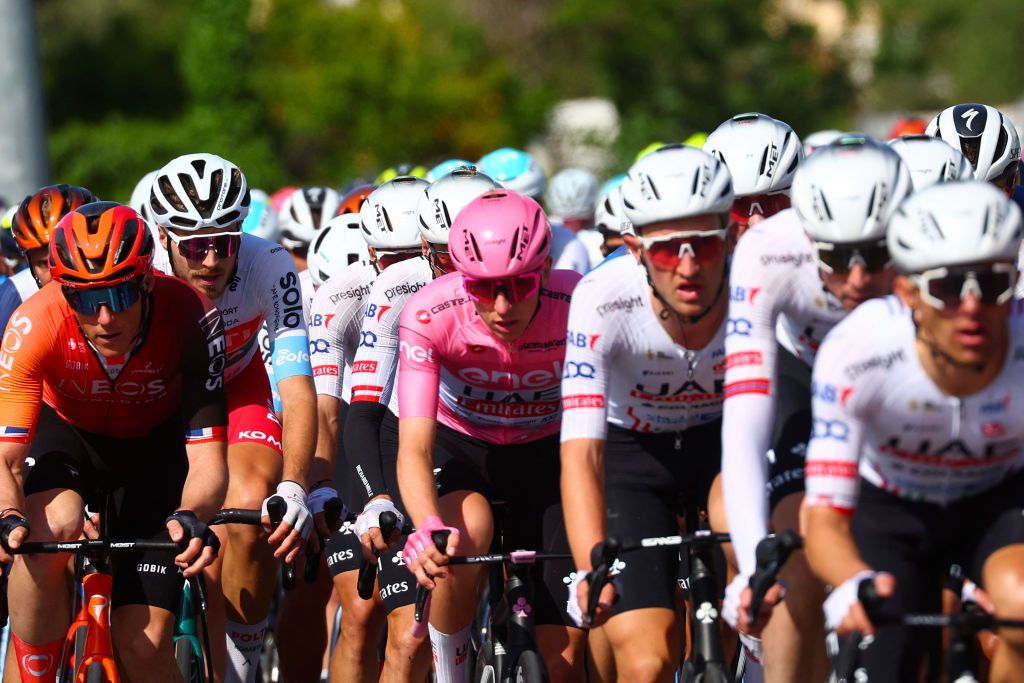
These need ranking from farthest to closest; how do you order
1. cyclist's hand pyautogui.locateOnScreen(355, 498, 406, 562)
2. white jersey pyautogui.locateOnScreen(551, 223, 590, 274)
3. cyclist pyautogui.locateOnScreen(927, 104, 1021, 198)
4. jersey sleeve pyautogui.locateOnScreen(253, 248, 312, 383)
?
white jersey pyautogui.locateOnScreen(551, 223, 590, 274) < jersey sleeve pyautogui.locateOnScreen(253, 248, 312, 383) < cyclist pyautogui.locateOnScreen(927, 104, 1021, 198) < cyclist's hand pyautogui.locateOnScreen(355, 498, 406, 562)

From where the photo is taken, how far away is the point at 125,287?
6785 mm

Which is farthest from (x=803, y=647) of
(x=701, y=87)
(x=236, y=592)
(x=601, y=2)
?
(x=601, y=2)

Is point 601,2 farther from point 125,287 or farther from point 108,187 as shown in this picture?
point 125,287

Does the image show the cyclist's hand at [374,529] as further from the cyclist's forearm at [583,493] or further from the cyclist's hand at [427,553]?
the cyclist's forearm at [583,493]

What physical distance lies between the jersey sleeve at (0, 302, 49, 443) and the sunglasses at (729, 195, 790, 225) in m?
3.07

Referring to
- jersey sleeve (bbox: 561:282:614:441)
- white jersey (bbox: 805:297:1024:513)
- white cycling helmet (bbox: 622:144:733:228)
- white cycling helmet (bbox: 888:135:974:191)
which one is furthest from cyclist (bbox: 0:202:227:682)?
white cycling helmet (bbox: 888:135:974:191)

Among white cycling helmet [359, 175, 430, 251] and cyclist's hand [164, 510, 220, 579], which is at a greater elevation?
white cycling helmet [359, 175, 430, 251]

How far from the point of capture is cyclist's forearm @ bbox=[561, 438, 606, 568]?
6082mm

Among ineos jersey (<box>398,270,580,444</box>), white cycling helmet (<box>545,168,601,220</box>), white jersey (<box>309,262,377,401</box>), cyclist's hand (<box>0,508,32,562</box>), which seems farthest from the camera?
white cycling helmet (<box>545,168,601,220</box>)

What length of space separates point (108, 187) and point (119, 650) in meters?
35.6

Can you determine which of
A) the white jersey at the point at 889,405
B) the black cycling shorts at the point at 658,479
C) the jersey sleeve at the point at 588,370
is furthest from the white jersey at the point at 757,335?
the black cycling shorts at the point at 658,479

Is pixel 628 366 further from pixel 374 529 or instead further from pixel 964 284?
pixel 964 284

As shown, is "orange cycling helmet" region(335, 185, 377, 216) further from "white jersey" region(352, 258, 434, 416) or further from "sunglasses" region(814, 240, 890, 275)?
"sunglasses" region(814, 240, 890, 275)

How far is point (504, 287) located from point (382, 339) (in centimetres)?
132
